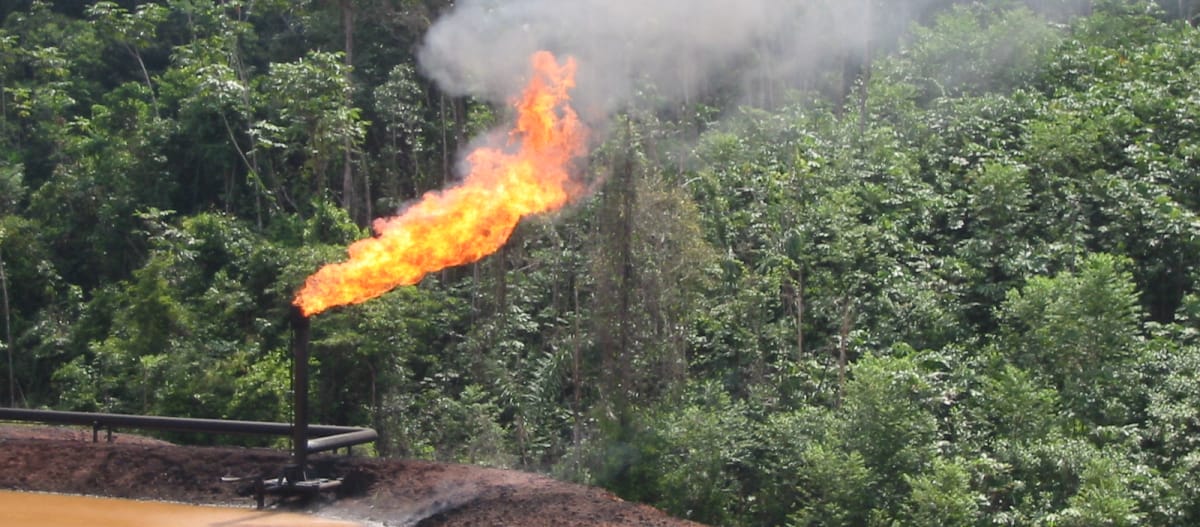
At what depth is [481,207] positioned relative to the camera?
14.8 m

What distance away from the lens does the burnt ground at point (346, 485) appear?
11266mm

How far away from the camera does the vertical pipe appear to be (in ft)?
39.2

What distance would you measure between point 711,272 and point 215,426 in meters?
8.51

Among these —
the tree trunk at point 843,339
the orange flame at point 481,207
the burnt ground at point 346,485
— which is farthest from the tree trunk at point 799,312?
the burnt ground at point 346,485

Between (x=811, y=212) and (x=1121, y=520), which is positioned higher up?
(x=811, y=212)

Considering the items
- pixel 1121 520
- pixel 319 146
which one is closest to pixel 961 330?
pixel 1121 520

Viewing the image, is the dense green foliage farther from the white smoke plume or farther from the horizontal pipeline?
the horizontal pipeline

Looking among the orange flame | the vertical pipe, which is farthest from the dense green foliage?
the vertical pipe

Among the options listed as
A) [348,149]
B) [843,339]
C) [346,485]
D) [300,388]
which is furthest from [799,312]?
[348,149]

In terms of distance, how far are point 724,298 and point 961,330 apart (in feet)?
11.9

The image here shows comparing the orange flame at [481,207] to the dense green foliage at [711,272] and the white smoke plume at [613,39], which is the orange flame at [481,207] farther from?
the dense green foliage at [711,272]

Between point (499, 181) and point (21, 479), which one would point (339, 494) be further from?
point (499, 181)

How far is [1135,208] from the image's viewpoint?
20.4m

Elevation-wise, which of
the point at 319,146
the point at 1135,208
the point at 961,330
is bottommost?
the point at 961,330
